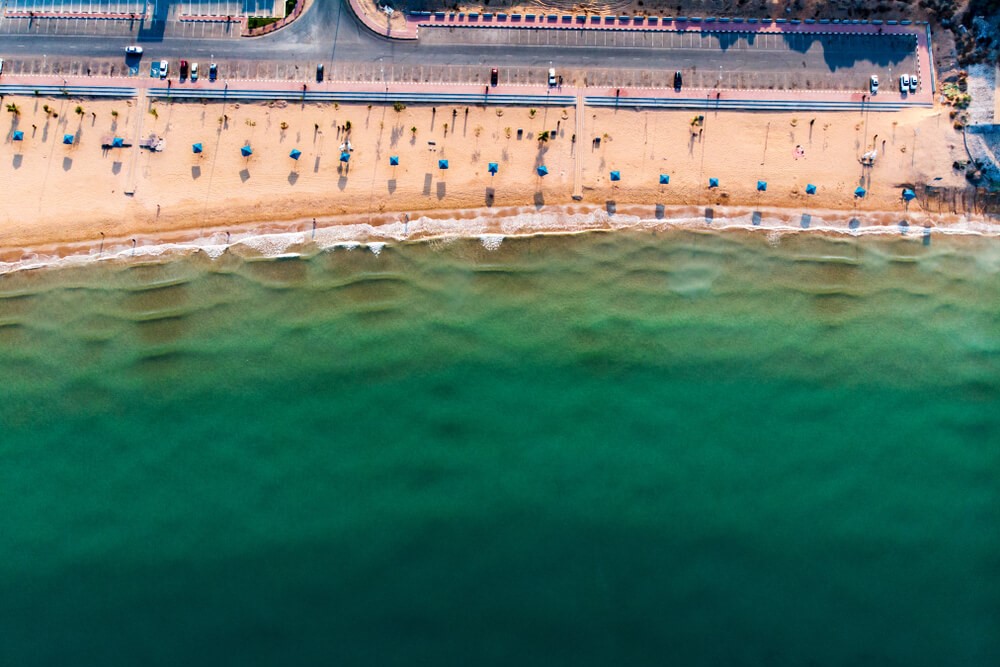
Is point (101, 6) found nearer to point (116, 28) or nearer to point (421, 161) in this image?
point (116, 28)

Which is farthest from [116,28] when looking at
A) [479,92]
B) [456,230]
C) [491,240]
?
[491,240]

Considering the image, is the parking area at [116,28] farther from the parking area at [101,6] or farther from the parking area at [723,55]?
the parking area at [723,55]

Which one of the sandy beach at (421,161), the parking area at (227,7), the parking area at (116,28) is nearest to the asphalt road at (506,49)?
the parking area at (116,28)

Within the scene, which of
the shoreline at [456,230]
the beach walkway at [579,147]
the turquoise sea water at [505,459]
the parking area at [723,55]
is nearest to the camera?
the turquoise sea water at [505,459]

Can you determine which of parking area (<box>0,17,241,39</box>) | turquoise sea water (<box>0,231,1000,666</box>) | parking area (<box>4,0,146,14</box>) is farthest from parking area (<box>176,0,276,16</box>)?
turquoise sea water (<box>0,231,1000,666</box>)

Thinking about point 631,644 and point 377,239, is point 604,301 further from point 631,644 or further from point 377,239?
point 631,644
